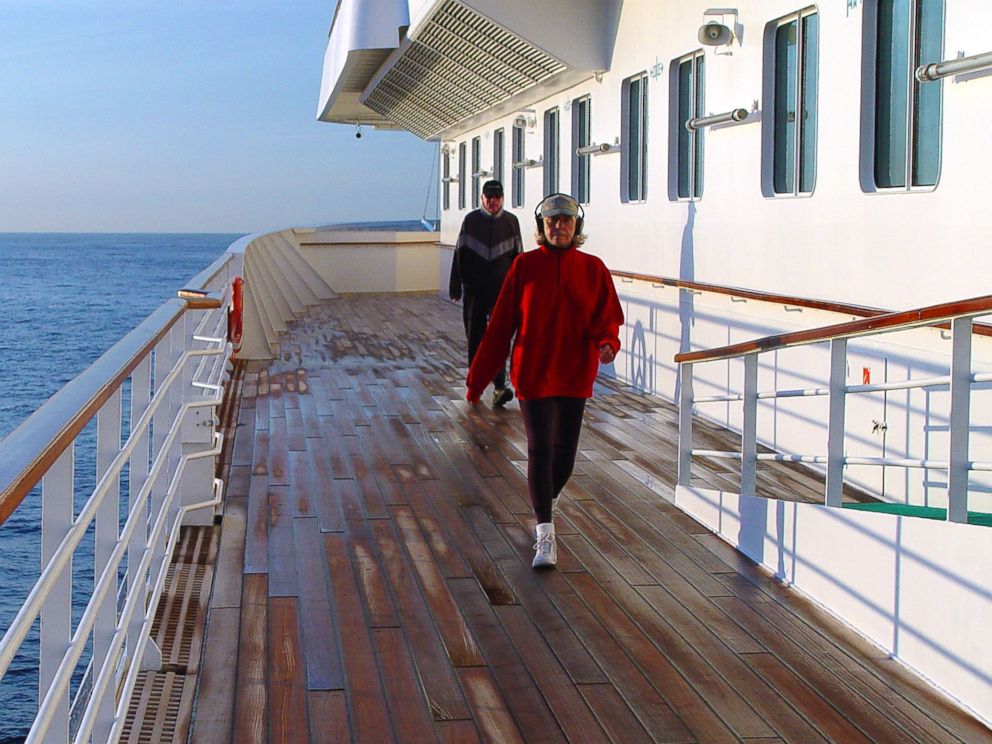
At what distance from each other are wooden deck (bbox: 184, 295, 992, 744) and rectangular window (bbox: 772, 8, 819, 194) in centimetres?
167

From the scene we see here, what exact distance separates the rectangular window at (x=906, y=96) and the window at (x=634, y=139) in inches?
160

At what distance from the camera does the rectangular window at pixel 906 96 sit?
5.63 metres

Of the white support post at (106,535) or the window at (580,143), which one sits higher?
the window at (580,143)

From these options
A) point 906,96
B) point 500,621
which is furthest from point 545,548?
point 906,96

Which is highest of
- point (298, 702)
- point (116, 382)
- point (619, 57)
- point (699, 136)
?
point (619, 57)

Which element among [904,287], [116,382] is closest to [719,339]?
[904,287]

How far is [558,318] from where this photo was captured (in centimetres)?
476

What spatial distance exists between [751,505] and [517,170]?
36.4 ft

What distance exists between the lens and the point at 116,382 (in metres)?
2.77

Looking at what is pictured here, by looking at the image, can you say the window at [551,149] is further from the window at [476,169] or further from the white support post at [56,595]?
the white support post at [56,595]

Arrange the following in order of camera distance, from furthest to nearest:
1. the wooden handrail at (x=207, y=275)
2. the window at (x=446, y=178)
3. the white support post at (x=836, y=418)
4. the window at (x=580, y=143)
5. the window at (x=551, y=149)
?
the window at (x=446, y=178), the window at (x=551, y=149), the window at (x=580, y=143), the wooden handrail at (x=207, y=275), the white support post at (x=836, y=418)

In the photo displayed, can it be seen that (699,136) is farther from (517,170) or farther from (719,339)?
(517,170)

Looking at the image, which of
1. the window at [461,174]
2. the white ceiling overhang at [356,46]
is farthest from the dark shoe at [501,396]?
the window at [461,174]

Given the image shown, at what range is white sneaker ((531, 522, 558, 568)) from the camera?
4793 mm
